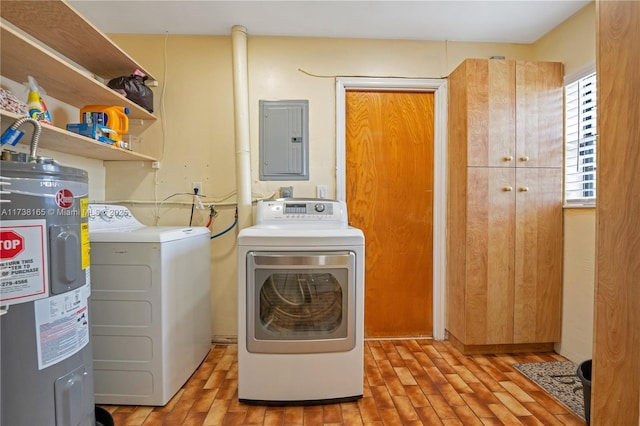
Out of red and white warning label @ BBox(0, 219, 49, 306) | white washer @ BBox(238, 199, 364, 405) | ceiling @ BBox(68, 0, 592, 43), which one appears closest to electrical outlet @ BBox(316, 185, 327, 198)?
white washer @ BBox(238, 199, 364, 405)

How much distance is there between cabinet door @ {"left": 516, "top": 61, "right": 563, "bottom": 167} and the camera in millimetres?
1947

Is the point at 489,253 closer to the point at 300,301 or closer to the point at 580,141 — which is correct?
the point at 580,141

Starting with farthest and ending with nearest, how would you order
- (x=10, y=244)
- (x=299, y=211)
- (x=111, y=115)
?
(x=299, y=211)
(x=111, y=115)
(x=10, y=244)

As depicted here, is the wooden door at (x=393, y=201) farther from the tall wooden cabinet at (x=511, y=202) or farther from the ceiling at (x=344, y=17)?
the ceiling at (x=344, y=17)

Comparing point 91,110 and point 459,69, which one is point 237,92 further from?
point 459,69

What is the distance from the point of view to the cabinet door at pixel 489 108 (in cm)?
193

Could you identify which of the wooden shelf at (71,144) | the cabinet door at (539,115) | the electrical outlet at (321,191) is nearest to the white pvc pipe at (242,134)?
the electrical outlet at (321,191)

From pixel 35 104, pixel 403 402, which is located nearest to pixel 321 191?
pixel 403 402

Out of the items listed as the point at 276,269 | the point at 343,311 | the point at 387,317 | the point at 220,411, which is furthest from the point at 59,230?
the point at 387,317

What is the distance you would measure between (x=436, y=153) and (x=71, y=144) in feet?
7.56

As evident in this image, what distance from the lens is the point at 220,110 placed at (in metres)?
2.17

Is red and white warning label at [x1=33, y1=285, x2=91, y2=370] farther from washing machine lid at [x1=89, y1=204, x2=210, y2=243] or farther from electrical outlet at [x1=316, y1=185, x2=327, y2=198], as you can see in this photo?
electrical outlet at [x1=316, y1=185, x2=327, y2=198]

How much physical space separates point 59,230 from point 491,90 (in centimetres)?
237

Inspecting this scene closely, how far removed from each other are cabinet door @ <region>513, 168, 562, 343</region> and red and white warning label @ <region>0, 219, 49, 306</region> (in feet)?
7.94
